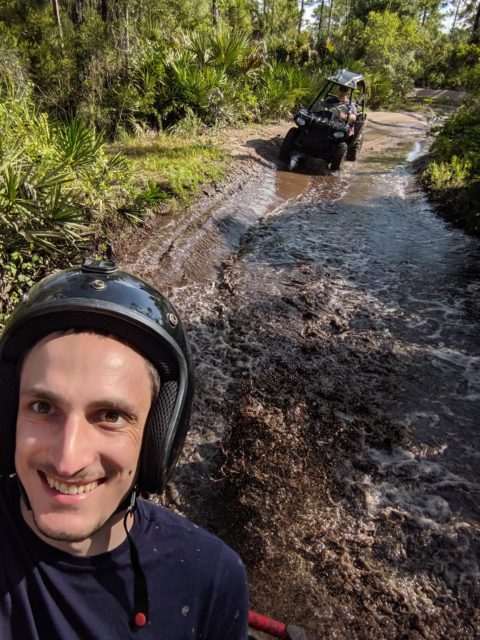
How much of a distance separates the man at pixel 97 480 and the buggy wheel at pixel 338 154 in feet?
33.7

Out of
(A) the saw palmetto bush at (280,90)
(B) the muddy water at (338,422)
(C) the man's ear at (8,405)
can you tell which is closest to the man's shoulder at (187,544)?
(C) the man's ear at (8,405)

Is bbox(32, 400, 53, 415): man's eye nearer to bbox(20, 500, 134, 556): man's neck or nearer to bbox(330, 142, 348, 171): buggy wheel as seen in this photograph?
bbox(20, 500, 134, 556): man's neck

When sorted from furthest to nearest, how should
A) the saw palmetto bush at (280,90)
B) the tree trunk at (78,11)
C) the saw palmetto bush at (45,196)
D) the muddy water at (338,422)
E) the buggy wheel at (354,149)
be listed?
the saw palmetto bush at (280,90), the buggy wheel at (354,149), the tree trunk at (78,11), the saw palmetto bush at (45,196), the muddy water at (338,422)

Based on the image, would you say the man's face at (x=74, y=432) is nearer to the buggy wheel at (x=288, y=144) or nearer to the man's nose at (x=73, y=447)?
the man's nose at (x=73, y=447)

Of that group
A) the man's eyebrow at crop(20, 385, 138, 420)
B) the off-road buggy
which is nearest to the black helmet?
the man's eyebrow at crop(20, 385, 138, 420)

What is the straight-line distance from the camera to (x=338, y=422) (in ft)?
12.7

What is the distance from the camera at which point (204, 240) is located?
268 inches

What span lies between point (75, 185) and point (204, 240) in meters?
2.05

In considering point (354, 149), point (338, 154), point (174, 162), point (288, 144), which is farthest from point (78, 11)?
point (354, 149)

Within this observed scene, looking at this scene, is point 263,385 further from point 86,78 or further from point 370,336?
point 86,78

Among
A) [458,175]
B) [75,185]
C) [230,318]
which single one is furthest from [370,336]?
[458,175]

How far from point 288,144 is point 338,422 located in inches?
326

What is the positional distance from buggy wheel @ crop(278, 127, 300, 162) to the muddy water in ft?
12.7

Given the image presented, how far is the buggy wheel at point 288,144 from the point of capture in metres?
10.5
